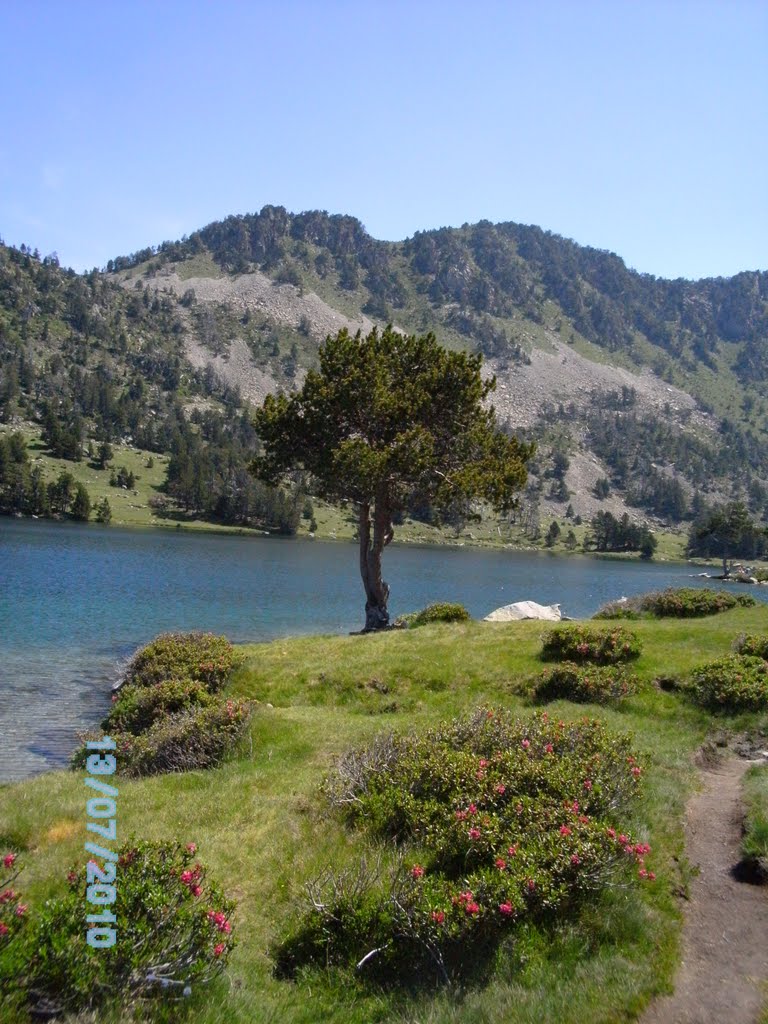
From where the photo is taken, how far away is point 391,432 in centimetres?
3756

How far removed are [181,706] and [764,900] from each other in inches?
640

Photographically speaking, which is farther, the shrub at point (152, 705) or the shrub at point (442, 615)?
the shrub at point (442, 615)

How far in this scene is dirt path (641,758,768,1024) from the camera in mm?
6918

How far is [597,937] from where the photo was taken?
8.20m

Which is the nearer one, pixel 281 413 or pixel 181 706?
pixel 181 706

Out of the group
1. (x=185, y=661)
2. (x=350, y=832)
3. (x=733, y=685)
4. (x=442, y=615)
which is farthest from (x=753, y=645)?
(x=185, y=661)

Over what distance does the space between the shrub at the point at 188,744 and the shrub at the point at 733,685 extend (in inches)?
525

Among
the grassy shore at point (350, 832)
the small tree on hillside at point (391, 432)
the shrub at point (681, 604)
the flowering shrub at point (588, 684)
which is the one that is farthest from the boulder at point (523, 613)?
the flowering shrub at point (588, 684)

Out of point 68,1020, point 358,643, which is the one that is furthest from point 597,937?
point 358,643

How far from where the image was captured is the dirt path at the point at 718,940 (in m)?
6.92

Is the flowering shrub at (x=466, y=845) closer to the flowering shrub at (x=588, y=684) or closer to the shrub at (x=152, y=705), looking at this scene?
the flowering shrub at (x=588, y=684)

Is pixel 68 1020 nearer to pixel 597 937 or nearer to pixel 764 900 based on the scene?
pixel 597 937

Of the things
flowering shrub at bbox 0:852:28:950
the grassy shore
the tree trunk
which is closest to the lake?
the grassy shore

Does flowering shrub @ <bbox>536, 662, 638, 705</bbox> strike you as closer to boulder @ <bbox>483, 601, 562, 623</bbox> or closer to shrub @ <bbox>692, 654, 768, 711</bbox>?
→ shrub @ <bbox>692, 654, 768, 711</bbox>
